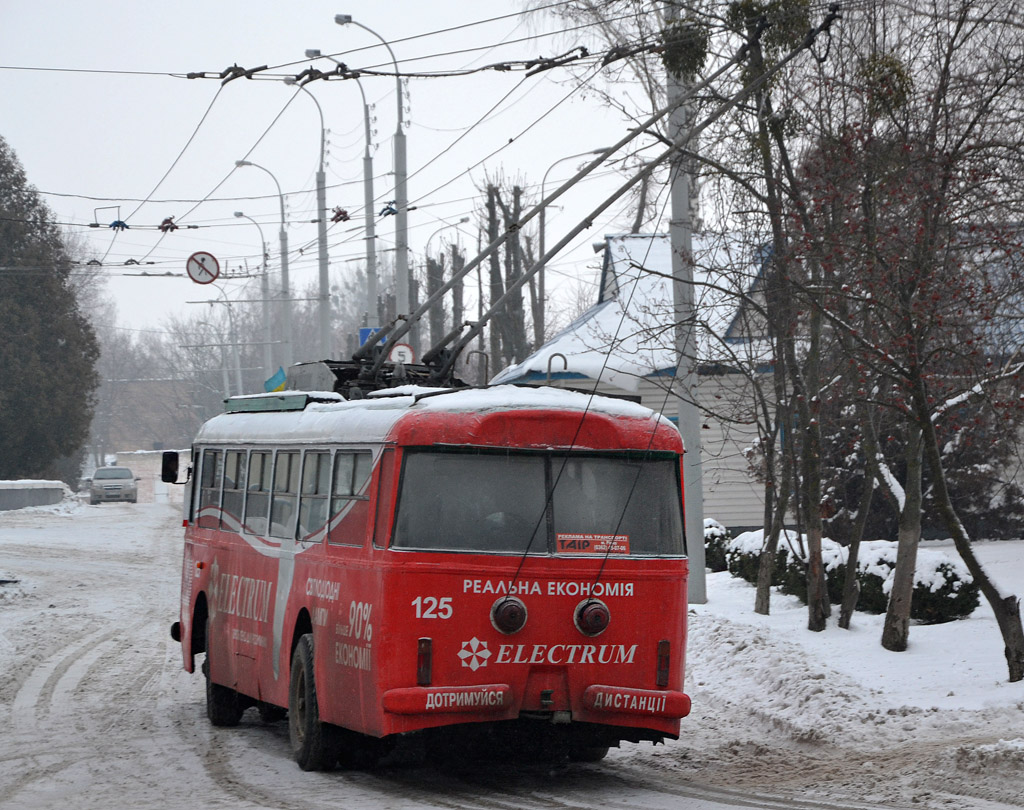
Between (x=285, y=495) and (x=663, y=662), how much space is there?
333cm

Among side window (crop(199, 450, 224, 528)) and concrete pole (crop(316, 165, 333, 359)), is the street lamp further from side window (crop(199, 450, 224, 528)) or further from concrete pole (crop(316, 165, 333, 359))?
side window (crop(199, 450, 224, 528))

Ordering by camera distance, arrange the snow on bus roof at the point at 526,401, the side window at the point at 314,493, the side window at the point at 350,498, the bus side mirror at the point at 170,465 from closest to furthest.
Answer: the snow on bus roof at the point at 526,401 < the side window at the point at 350,498 < the side window at the point at 314,493 < the bus side mirror at the point at 170,465

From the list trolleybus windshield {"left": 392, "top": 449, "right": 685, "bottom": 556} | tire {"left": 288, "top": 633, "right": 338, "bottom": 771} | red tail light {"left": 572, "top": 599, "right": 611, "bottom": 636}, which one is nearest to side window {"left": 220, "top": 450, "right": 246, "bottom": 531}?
tire {"left": 288, "top": 633, "right": 338, "bottom": 771}

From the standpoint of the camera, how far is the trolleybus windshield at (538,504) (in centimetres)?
901

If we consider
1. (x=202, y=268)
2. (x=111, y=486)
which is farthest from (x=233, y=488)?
(x=111, y=486)

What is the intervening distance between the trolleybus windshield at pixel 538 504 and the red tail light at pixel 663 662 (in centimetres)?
57

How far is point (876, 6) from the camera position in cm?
1348

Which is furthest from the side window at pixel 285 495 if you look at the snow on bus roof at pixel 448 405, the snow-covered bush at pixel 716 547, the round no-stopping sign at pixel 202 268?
the round no-stopping sign at pixel 202 268

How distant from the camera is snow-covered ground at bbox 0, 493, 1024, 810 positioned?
8758 mm

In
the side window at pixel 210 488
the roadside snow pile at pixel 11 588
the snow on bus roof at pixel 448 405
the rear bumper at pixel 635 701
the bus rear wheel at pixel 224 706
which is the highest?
the snow on bus roof at pixel 448 405

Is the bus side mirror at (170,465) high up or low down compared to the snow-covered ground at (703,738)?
up

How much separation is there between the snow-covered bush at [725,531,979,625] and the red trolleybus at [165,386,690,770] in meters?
6.25

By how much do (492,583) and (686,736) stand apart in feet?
10.7

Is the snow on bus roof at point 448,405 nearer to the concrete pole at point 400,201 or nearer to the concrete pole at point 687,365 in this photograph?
the concrete pole at point 687,365
